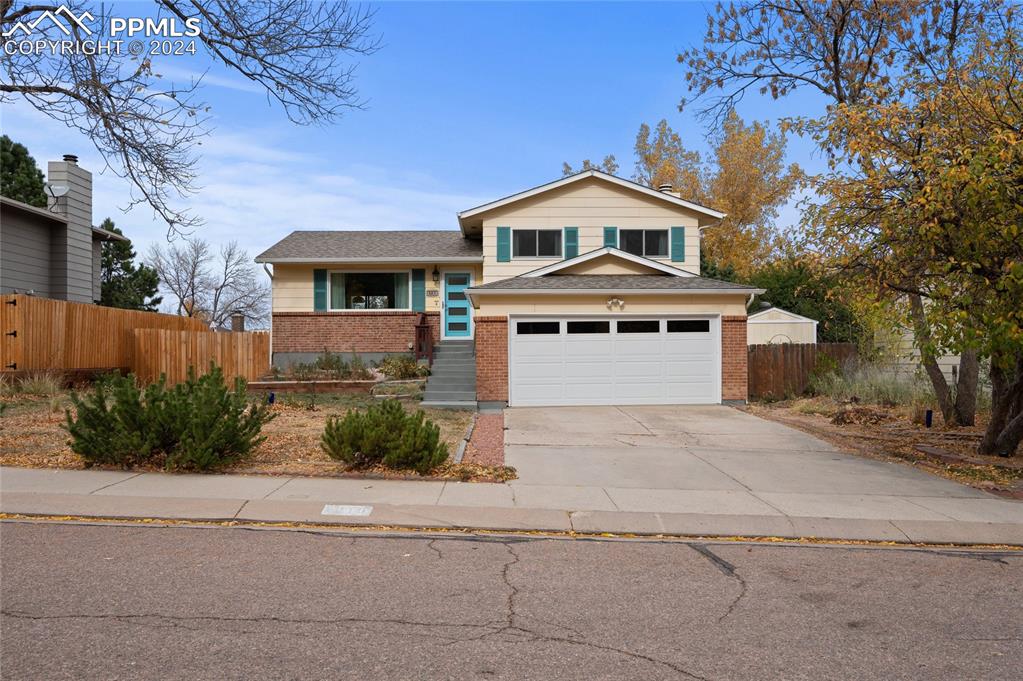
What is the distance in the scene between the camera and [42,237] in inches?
870

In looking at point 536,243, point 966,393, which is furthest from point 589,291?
point 966,393

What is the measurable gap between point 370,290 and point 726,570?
18.8m

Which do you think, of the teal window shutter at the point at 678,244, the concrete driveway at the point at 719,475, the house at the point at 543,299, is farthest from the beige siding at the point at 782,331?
the concrete driveway at the point at 719,475

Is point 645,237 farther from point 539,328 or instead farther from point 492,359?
point 492,359

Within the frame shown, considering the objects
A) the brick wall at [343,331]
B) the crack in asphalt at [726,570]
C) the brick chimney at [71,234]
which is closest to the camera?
the crack in asphalt at [726,570]

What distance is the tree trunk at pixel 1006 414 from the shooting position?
38.5ft

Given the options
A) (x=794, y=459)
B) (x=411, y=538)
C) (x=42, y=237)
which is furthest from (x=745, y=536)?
(x=42, y=237)

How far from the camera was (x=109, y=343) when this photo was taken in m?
19.8

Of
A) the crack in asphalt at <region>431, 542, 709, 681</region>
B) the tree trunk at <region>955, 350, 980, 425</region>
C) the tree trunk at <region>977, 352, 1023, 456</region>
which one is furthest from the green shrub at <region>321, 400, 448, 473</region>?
the tree trunk at <region>955, 350, 980, 425</region>

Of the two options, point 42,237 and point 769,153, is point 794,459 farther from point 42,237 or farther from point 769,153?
point 769,153

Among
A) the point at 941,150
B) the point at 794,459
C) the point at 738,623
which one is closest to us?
the point at 738,623

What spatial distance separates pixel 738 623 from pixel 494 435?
8986 mm

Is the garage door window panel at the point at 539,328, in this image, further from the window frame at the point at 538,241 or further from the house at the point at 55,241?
the house at the point at 55,241

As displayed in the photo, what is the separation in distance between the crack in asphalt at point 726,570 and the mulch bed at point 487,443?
415cm
